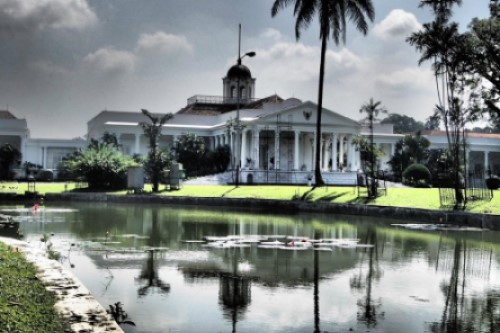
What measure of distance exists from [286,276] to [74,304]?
15.6ft

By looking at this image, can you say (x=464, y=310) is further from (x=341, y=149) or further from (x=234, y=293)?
(x=341, y=149)

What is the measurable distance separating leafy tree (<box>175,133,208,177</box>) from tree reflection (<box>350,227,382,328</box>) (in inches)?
1831

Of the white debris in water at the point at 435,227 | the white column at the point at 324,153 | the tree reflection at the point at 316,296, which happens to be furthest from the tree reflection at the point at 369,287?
the white column at the point at 324,153

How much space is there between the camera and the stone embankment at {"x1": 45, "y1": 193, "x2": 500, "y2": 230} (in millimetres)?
23875

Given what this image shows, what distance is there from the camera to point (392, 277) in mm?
11711

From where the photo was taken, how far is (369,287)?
10.7 metres

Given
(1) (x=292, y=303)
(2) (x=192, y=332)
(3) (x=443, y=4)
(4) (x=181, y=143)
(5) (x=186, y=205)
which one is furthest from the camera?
(4) (x=181, y=143)

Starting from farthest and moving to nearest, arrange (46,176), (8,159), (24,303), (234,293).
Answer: (8,159), (46,176), (234,293), (24,303)

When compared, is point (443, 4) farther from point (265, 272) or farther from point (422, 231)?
point (265, 272)

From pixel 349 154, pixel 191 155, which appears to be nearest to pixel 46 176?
pixel 191 155

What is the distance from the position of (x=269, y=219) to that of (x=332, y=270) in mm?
14412

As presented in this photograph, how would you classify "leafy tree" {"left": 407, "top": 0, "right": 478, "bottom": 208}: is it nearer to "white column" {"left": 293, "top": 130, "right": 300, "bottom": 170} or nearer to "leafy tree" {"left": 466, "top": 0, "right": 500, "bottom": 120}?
"leafy tree" {"left": 466, "top": 0, "right": 500, "bottom": 120}

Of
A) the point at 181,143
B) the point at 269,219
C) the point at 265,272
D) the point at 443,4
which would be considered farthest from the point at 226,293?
the point at 181,143

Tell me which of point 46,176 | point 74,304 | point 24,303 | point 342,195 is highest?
point 46,176
